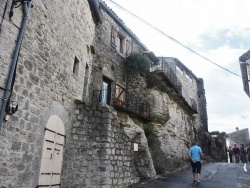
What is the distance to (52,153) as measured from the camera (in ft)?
20.9

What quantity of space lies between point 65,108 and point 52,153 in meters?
1.51

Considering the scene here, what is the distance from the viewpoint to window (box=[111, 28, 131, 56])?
43.6ft

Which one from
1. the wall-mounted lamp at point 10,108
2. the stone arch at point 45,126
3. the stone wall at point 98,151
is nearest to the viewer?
the wall-mounted lamp at point 10,108

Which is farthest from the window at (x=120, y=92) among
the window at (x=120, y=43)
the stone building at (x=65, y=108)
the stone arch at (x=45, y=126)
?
the stone arch at (x=45, y=126)

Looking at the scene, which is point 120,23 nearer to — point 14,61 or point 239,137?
point 14,61

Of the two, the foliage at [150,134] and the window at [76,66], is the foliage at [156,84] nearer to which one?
the foliage at [150,134]

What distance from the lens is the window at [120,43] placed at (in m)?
13.3

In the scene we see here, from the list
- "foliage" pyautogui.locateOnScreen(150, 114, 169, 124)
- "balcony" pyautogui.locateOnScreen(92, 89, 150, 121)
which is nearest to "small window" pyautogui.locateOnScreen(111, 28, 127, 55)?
"balcony" pyautogui.locateOnScreen(92, 89, 150, 121)

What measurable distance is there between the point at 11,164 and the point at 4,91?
1.54 meters

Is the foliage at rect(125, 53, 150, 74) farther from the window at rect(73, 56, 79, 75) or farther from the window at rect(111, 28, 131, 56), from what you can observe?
the window at rect(73, 56, 79, 75)

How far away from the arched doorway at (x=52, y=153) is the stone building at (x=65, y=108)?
3cm

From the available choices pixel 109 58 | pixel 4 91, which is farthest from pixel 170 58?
pixel 4 91

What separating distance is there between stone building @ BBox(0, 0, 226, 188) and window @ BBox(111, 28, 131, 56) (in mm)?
186

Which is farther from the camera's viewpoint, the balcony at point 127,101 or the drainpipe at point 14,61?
the balcony at point 127,101
